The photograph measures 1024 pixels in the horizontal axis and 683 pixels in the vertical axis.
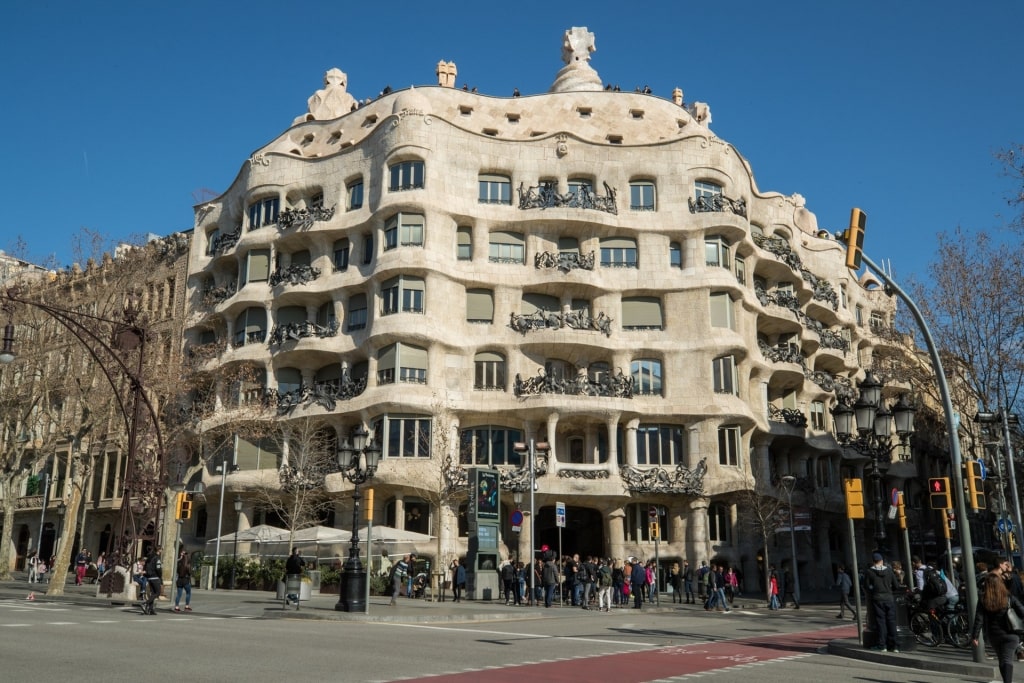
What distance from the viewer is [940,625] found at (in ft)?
58.9

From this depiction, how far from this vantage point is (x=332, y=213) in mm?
44688

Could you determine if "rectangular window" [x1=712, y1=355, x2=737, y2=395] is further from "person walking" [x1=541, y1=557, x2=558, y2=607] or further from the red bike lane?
the red bike lane

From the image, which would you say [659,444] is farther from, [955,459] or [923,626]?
[955,459]

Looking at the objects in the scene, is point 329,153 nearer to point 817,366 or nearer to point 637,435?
point 637,435

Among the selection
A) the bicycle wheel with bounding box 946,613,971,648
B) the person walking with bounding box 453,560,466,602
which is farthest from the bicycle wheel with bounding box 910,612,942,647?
the person walking with bounding box 453,560,466,602

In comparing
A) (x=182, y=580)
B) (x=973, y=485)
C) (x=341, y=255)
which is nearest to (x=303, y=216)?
(x=341, y=255)

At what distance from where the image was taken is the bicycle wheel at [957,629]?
1756 centimetres

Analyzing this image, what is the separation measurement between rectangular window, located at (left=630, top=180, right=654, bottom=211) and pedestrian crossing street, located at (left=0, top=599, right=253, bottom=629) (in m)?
28.5

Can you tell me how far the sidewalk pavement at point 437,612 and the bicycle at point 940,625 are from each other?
18.1 inches

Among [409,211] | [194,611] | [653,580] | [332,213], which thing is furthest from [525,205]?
[194,611]

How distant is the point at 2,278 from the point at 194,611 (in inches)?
1069

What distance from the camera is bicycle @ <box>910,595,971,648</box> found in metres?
17.6

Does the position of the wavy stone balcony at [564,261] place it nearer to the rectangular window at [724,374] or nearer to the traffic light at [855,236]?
the rectangular window at [724,374]

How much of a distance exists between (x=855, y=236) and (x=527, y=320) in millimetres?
27805
